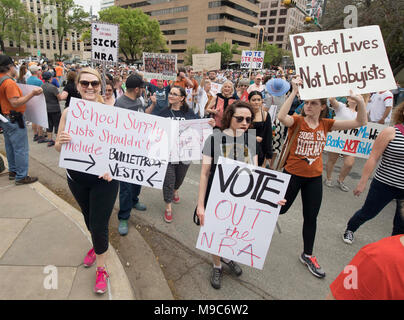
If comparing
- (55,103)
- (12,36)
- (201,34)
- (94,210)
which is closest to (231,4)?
(201,34)

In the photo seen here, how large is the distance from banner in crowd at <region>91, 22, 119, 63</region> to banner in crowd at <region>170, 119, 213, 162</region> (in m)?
3.23

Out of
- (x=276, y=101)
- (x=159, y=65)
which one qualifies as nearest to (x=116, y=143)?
(x=276, y=101)

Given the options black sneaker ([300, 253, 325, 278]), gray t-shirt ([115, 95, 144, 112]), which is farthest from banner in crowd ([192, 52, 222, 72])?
black sneaker ([300, 253, 325, 278])

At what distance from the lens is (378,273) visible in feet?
3.35

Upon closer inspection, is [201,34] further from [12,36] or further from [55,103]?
[55,103]

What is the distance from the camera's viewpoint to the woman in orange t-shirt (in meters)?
2.54

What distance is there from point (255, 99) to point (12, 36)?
283 ft

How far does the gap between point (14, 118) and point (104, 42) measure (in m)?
2.53

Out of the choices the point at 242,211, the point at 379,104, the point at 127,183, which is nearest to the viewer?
the point at 242,211

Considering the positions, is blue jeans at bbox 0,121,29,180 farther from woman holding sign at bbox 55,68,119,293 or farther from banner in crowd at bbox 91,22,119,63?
woman holding sign at bbox 55,68,119,293

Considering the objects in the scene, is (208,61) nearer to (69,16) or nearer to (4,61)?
(4,61)

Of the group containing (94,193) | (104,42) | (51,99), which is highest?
(104,42)

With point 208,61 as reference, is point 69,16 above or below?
above
